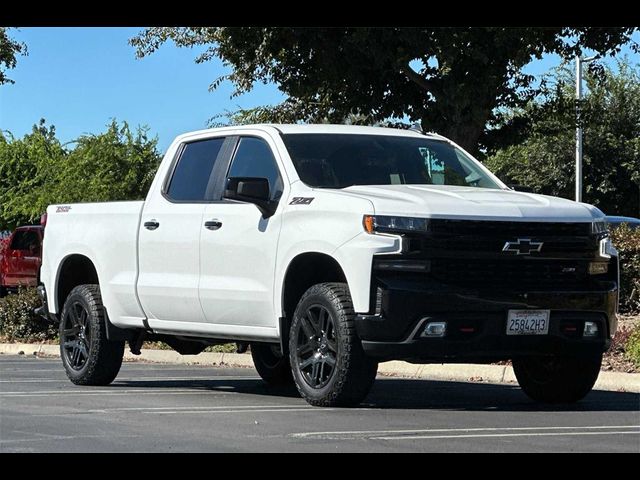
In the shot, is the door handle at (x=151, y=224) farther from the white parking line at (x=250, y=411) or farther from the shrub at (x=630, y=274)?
the shrub at (x=630, y=274)

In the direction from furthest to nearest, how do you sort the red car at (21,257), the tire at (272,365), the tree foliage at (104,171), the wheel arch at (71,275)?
1. the tree foliage at (104,171)
2. the red car at (21,257)
3. the wheel arch at (71,275)
4. the tire at (272,365)

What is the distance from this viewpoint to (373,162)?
11.2 metres

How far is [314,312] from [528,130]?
15.4 metres

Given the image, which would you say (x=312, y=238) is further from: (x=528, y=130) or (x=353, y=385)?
(x=528, y=130)

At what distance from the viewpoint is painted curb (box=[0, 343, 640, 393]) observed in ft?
41.4

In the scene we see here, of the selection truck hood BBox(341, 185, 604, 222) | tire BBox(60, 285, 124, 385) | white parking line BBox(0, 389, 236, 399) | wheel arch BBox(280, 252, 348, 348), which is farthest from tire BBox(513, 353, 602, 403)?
tire BBox(60, 285, 124, 385)

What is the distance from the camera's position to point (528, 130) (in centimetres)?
2498

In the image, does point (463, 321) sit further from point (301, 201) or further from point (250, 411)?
point (250, 411)

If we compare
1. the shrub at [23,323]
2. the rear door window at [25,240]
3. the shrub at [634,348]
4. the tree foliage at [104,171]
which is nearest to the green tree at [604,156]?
the tree foliage at [104,171]

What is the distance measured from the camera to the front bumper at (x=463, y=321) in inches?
381

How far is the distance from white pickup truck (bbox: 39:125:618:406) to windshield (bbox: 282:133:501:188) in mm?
17

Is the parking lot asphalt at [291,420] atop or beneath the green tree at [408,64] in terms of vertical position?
beneath

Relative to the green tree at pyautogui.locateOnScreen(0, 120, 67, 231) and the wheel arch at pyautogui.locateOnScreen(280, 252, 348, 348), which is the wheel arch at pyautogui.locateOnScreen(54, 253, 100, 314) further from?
the green tree at pyautogui.locateOnScreen(0, 120, 67, 231)

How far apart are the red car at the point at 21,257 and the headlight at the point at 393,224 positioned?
22.6 metres
